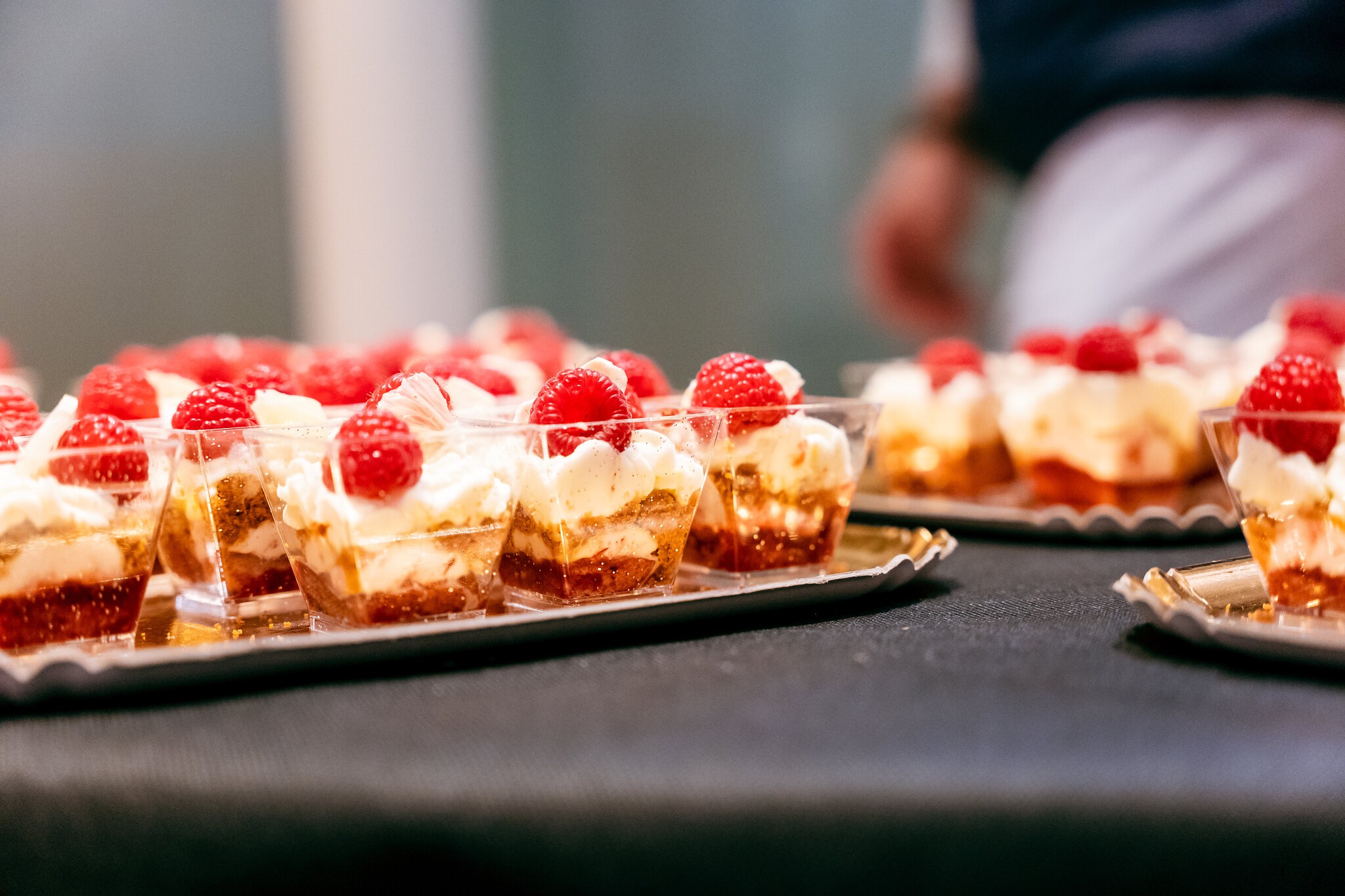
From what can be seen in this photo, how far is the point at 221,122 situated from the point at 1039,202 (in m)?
3.67

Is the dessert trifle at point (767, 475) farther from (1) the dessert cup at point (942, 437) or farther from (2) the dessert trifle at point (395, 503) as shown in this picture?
(1) the dessert cup at point (942, 437)

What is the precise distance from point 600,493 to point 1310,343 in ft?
4.45

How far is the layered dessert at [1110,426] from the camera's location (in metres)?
2.04

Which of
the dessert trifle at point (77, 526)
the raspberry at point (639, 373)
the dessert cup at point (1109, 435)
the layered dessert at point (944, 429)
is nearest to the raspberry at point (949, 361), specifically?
the layered dessert at point (944, 429)

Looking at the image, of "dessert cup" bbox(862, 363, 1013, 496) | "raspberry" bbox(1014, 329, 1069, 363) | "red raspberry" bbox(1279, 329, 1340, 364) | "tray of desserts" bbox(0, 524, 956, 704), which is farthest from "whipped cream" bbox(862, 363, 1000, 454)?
"tray of desserts" bbox(0, 524, 956, 704)

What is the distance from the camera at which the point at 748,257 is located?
6.15 metres

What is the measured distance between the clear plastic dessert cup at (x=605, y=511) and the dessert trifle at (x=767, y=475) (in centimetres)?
8

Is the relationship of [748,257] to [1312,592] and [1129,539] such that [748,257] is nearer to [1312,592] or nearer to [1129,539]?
[1129,539]

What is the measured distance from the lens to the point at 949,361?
2.28m

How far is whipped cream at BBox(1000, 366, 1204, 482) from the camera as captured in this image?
80.4 inches

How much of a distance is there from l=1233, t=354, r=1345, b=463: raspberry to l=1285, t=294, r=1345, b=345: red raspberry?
1.06m

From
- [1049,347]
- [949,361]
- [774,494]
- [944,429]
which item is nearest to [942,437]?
[944,429]

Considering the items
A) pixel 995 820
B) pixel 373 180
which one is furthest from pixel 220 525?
pixel 373 180

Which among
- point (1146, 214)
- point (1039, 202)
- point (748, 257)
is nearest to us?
point (1146, 214)
